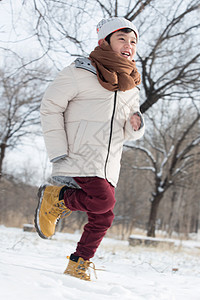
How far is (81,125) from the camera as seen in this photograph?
2.32 m

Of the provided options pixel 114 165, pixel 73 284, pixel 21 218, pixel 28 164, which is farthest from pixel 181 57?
pixel 21 218

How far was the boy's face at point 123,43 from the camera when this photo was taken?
252 centimetres

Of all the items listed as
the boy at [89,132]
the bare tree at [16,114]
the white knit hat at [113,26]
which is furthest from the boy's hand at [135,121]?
the bare tree at [16,114]

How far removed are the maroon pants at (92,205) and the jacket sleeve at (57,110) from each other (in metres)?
0.26

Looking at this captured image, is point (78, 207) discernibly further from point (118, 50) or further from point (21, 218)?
point (21, 218)

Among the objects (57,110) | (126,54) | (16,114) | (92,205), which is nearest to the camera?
(92,205)

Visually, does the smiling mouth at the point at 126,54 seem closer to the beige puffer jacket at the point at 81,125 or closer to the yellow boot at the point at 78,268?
the beige puffer jacket at the point at 81,125

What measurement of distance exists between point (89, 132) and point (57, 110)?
0.29m

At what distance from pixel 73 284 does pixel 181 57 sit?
7.28 meters

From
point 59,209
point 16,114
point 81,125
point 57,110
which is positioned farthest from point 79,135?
point 16,114

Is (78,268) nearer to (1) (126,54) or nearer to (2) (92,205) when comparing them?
(2) (92,205)

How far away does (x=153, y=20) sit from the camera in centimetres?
670

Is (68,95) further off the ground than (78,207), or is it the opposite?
(68,95)

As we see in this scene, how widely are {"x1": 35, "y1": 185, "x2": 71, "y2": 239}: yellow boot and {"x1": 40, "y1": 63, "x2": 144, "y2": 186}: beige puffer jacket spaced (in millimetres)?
253
